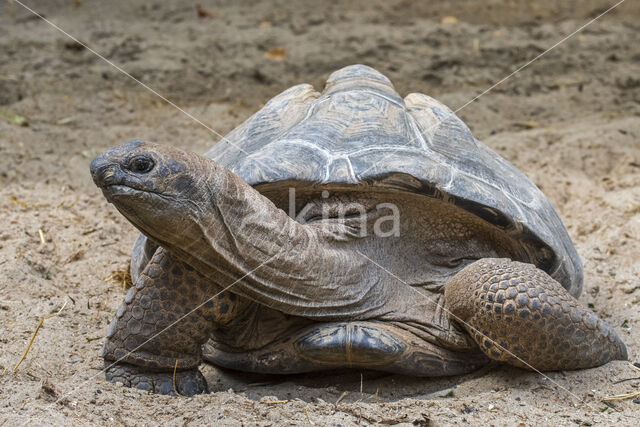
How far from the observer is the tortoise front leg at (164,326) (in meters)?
2.78

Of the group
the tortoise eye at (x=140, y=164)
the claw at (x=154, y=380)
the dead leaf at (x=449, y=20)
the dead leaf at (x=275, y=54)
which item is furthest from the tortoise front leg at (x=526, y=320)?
the dead leaf at (x=449, y=20)

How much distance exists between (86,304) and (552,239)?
2.22m

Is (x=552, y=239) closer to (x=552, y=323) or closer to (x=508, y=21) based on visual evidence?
(x=552, y=323)

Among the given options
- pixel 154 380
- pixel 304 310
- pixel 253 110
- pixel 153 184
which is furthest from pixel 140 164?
pixel 253 110

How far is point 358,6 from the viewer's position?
8.81 m

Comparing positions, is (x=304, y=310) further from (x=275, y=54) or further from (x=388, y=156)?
(x=275, y=54)

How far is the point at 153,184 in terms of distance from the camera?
2305 mm

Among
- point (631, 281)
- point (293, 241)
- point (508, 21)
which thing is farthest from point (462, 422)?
point (508, 21)

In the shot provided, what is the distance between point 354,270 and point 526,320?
0.69 metres

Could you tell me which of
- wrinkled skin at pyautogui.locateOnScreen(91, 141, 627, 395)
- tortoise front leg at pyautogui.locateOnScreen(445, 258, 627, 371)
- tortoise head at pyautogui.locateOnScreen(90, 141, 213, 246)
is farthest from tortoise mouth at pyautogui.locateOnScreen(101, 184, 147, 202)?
tortoise front leg at pyautogui.locateOnScreen(445, 258, 627, 371)

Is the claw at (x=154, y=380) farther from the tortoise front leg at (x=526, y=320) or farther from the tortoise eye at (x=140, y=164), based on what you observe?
the tortoise front leg at (x=526, y=320)

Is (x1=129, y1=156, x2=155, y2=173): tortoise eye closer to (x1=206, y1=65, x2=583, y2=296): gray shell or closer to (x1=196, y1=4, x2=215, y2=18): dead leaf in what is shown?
(x1=206, y1=65, x2=583, y2=296): gray shell

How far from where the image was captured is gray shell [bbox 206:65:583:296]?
294 centimetres

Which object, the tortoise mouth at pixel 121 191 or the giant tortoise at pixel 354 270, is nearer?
the tortoise mouth at pixel 121 191
